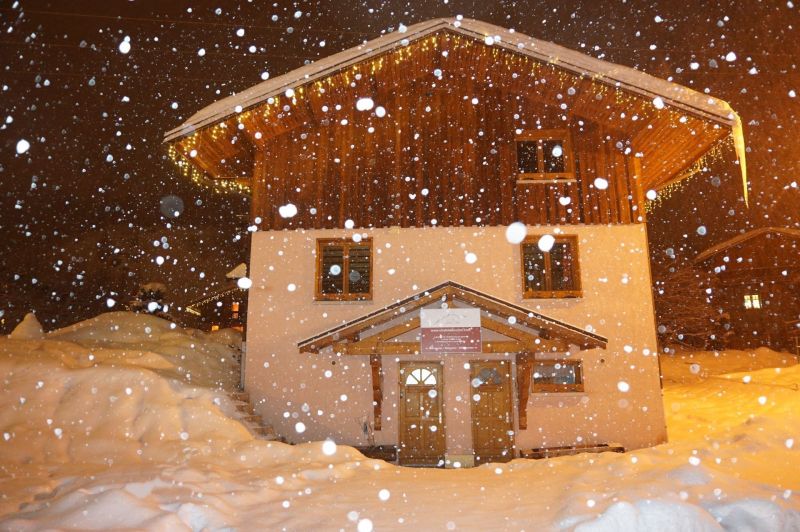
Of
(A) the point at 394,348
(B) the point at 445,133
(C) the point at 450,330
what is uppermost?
(B) the point at 445,133

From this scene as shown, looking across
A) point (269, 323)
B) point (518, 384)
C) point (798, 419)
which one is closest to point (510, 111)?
point (518, 384)

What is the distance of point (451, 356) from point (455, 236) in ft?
8.66

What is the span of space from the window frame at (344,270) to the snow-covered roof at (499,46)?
11.5 ft

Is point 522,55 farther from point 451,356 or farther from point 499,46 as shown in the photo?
point 451,356

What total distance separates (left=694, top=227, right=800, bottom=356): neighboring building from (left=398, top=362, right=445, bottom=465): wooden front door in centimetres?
2343

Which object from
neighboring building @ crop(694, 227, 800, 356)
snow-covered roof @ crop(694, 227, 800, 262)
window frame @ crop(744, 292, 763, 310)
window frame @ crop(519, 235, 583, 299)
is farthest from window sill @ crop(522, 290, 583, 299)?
window frame @ crop(744, 292, 763, 310)

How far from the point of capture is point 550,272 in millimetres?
11305

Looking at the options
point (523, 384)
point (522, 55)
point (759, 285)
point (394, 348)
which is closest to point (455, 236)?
point (394, 348)

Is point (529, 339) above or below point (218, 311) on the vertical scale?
below

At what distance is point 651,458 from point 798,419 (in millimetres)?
3663

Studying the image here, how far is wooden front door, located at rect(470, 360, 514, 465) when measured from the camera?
10.6m

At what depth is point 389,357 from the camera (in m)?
11.2

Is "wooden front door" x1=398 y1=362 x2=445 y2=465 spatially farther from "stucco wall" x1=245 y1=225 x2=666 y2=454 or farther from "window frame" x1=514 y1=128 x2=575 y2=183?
"window frame" x1=514 y1=128 x2=575 y2=183

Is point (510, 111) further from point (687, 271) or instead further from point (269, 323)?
point (687, 271)
